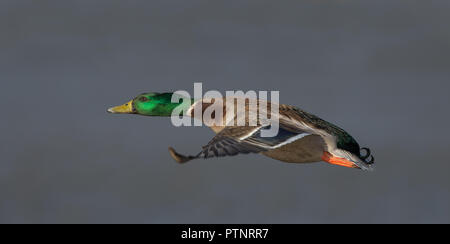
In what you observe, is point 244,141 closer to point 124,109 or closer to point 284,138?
point 284,138

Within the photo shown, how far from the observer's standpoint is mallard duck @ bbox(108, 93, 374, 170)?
9.99 metres

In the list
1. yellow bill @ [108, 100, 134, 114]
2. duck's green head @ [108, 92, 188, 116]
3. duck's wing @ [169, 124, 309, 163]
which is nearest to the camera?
duck's wing @ [169, 124, 309, 163]

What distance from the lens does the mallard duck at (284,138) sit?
999 cm

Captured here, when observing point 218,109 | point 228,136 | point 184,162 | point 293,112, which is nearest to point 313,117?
point 293,112

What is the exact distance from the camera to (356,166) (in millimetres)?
11438

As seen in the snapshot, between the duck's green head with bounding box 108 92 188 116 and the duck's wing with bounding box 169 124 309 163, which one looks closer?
the duck's wing with bounding box 169 124 309 163

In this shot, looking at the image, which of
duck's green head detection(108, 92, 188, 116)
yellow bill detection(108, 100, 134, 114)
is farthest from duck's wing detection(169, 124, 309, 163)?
yellow bill detection(108, 100, 134, 114)

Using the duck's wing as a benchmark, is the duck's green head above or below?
above

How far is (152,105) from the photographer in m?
11.9

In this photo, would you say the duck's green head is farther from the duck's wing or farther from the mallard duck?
the duck's wing

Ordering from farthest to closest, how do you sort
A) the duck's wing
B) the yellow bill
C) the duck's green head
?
the yellow bill → the duck's green head → the duck's wing

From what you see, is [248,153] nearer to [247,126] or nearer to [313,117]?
[247,126]

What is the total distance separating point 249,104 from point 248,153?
1725 millimetres

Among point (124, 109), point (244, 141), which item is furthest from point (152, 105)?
point (244, 141)
